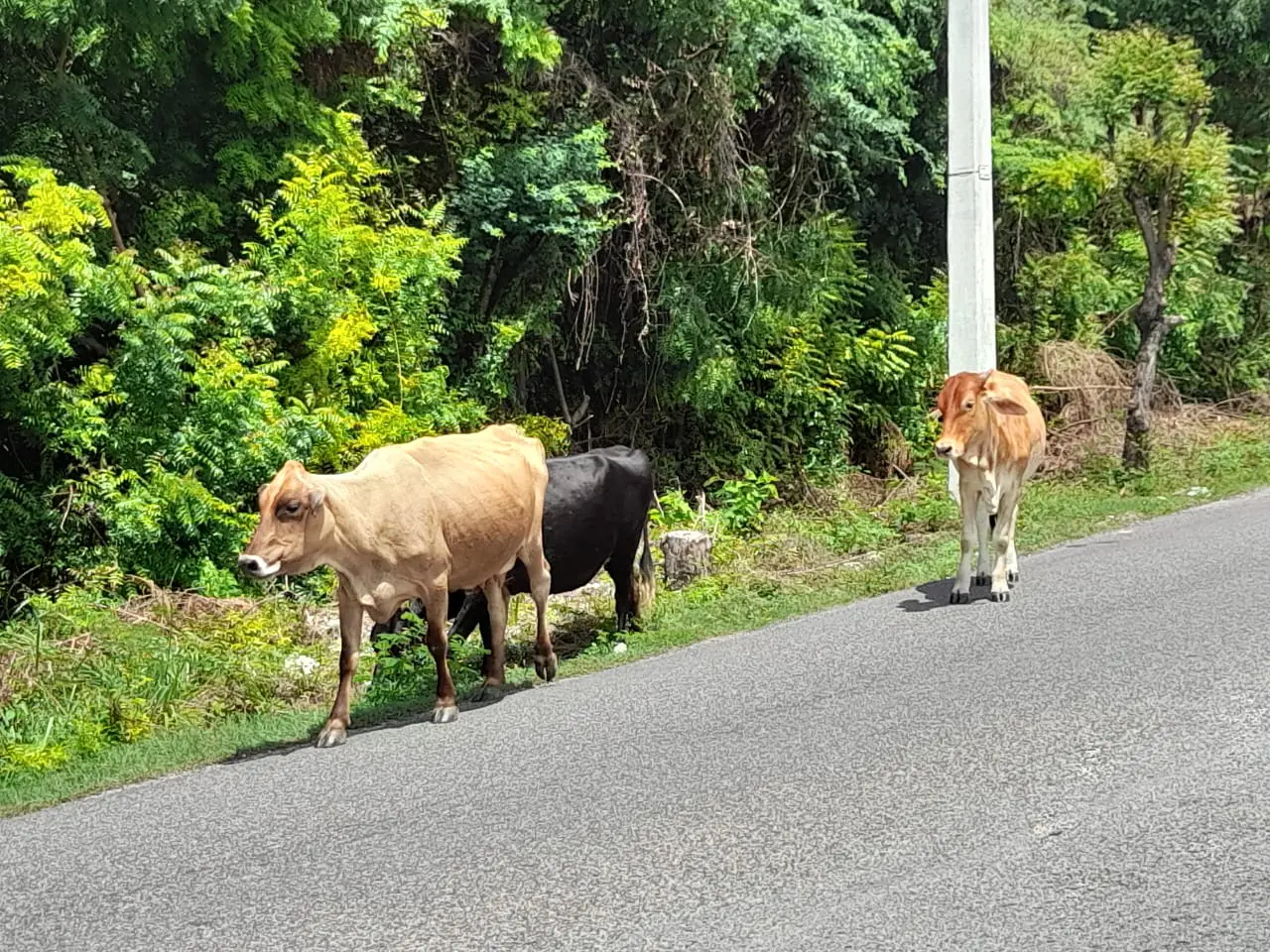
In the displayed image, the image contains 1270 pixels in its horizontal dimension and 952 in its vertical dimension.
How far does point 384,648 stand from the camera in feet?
28.3

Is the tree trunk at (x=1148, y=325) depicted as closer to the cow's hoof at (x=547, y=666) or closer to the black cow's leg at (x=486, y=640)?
the black cow's leg at (x=486, y=640)

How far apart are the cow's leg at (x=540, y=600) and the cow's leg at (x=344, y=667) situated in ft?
4.89

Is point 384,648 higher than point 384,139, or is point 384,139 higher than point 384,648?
point 384,139

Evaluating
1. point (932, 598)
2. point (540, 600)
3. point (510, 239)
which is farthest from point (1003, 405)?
point (510, 239)

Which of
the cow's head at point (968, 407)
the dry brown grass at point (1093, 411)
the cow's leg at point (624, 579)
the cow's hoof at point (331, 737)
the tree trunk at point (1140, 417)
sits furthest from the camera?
the dry brown grass at point (1093, 411)

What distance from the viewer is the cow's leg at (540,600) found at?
8.96 meters

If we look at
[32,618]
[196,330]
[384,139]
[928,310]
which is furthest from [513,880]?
[928,310]

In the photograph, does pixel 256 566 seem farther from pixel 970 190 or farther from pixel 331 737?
pixel 970 190

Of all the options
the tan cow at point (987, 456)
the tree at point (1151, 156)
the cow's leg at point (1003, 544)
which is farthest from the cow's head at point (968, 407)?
the tree at point (1151, 156)

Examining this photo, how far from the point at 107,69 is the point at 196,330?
9.29 feet

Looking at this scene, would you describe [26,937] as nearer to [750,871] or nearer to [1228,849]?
[750,871]

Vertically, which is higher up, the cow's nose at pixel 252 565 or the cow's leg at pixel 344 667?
the cow's nose at pixel 252 565

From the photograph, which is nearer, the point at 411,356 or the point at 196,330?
the point at 196,330

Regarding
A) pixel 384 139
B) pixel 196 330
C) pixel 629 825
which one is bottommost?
pixel 629 825
